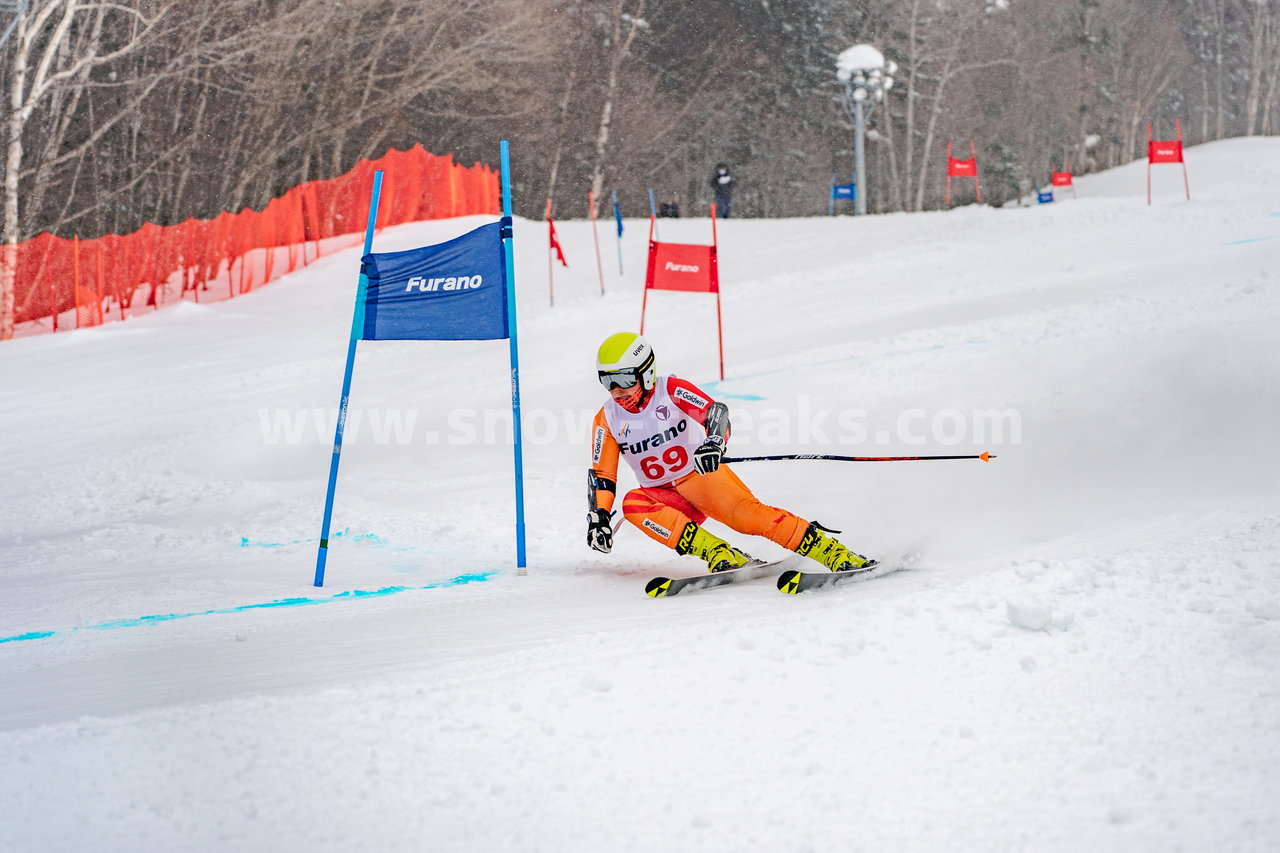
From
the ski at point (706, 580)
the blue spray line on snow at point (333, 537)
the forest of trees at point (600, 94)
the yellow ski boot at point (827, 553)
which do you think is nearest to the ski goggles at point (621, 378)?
the ski at point (706, 580)

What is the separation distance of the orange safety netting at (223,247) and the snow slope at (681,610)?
12.9ft

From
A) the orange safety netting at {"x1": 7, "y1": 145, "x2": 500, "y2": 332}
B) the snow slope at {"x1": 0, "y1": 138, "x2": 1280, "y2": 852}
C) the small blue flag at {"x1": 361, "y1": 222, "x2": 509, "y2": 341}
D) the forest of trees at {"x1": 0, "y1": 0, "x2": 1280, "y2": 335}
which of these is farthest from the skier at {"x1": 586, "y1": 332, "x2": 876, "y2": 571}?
the forest of trees at {"x1": 0, "y1": 0, "x2": 1280, "y2": 335}

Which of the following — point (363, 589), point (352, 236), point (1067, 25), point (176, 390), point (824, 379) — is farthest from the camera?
point (1067, 25)

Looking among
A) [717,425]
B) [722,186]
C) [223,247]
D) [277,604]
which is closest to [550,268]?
[223,247]

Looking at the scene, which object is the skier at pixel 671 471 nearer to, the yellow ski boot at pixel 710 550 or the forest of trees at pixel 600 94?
the yellow ski boot at pixel 710 550

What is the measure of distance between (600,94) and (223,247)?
25212mm

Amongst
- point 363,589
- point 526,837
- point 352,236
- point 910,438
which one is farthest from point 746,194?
point 526,837

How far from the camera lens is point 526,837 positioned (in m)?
2.79

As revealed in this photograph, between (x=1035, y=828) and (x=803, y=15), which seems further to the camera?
(x=803, y=15)

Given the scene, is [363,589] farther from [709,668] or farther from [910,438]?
[910,438]

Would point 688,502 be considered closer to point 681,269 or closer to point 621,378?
point 621,378

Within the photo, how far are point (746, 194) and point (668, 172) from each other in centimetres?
390

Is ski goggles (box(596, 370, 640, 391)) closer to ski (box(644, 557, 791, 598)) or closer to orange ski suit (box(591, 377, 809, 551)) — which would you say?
orange ski suit (box(591, 377, 809, 551))

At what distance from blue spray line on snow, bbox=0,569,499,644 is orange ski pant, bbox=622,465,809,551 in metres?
1.02
